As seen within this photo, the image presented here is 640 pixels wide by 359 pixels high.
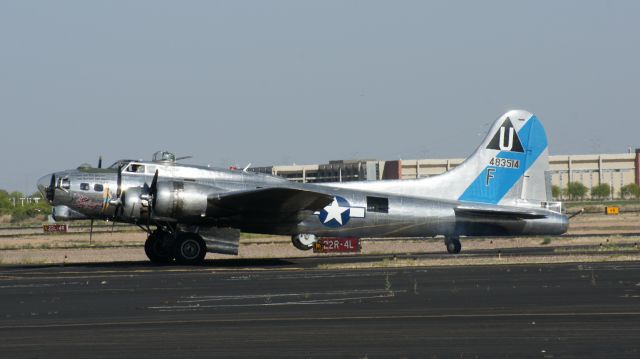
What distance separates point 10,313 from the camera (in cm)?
1853

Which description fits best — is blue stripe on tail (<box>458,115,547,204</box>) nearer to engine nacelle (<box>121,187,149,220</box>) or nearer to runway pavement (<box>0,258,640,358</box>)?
runway pavement (<box>0,258,640,358</box>)

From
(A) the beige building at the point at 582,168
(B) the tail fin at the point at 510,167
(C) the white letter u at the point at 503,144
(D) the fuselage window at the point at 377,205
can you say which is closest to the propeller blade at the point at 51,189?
(D) the fuselage window at the point at 377,205

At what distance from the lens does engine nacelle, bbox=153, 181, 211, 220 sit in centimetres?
3177

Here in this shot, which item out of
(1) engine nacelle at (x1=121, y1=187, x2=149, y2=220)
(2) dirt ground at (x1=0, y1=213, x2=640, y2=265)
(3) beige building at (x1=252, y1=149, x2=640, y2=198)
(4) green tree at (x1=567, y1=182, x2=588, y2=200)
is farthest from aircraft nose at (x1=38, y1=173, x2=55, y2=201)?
(4) green tree at (x1=567, y1=182, x2=588, y2=200)

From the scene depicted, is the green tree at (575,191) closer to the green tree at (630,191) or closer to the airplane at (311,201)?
the green tree at (630,191)

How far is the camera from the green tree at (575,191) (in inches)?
4887

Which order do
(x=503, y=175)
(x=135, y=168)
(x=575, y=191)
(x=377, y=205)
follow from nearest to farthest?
1. (x=135, y=168)
2. (x=377, y=205)
3. (x=503, y=175)
4. (x=575, y=191)

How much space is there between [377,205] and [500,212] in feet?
15.1

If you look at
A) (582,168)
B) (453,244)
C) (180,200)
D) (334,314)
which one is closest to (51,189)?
(180,200)

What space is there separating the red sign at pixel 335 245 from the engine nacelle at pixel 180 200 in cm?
758

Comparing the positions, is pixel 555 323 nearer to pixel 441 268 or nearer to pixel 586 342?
pixel 586 342

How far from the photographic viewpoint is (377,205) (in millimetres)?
34906

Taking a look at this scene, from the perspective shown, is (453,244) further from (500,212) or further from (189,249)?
(189,249)

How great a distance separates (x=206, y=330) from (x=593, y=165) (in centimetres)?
12325
